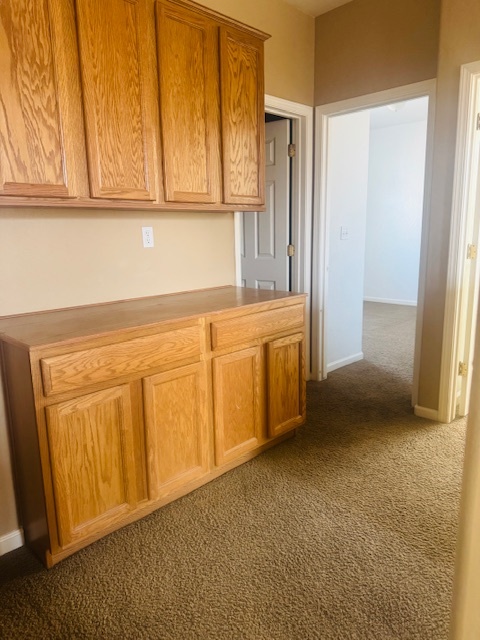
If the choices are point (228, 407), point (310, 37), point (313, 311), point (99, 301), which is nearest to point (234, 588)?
point (228, 407)

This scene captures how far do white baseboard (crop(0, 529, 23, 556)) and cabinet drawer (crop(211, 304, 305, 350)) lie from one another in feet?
3.88

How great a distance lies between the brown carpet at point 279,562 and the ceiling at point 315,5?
2989 mm

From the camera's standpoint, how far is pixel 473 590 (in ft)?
2.22

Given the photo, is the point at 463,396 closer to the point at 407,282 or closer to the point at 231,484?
the point at 231,484

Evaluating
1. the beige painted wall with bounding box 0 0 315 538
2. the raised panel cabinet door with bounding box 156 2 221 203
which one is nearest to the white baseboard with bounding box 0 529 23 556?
the beige painted wall with bounding box 0 0 315 538

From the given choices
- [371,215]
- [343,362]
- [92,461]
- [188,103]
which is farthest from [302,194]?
[371,215]

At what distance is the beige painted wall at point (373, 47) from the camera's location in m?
2.78

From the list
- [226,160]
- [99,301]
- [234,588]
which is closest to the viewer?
[234,588]

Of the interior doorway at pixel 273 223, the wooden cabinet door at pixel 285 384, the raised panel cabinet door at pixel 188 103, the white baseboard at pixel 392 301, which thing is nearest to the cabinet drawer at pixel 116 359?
the wooden cabinet door at pixel 285 384

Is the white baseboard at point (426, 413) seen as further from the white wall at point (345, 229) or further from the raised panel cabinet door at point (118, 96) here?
the raised panel cabinet door at point (118, 96)

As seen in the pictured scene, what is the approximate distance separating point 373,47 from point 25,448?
10.5 feet

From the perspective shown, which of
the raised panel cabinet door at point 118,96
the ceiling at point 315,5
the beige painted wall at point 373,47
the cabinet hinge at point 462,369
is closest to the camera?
the raised panel cabinet door at point 118,96

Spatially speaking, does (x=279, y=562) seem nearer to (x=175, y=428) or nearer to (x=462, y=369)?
(x=175, y=428)

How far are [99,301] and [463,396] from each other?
2.42m
